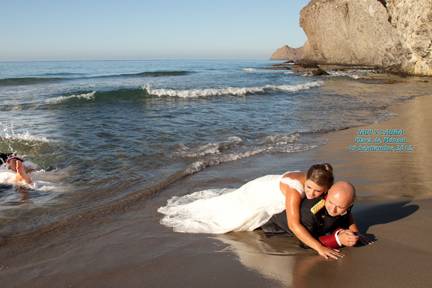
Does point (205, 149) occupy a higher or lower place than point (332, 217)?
lower

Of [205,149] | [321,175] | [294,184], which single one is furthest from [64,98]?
[321,175]

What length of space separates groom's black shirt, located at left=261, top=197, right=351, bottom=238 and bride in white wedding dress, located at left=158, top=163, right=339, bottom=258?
0.23 ft

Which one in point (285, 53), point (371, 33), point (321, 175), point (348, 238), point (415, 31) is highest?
point (371, 33)

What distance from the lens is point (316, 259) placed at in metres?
3.68

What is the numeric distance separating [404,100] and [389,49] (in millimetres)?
30966

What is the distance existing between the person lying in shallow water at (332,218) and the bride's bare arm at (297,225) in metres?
0.09

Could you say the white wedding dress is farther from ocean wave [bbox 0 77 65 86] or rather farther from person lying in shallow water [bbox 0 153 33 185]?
ocean wave [bbox 0 77 65 86]

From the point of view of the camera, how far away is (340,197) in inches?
144

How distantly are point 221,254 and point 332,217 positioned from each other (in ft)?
3.40

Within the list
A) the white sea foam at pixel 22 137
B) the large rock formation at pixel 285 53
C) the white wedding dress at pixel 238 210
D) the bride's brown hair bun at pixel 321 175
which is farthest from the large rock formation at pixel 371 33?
the large rock formation at pixel 285 53

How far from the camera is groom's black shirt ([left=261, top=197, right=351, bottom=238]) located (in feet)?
12.6

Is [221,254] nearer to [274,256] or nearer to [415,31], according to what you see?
[274,256]

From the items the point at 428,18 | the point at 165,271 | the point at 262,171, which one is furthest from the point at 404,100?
the point at 165,271

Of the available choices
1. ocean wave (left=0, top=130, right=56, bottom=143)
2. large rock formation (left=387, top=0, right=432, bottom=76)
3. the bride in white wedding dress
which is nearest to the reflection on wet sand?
the bride in white wedding dress
